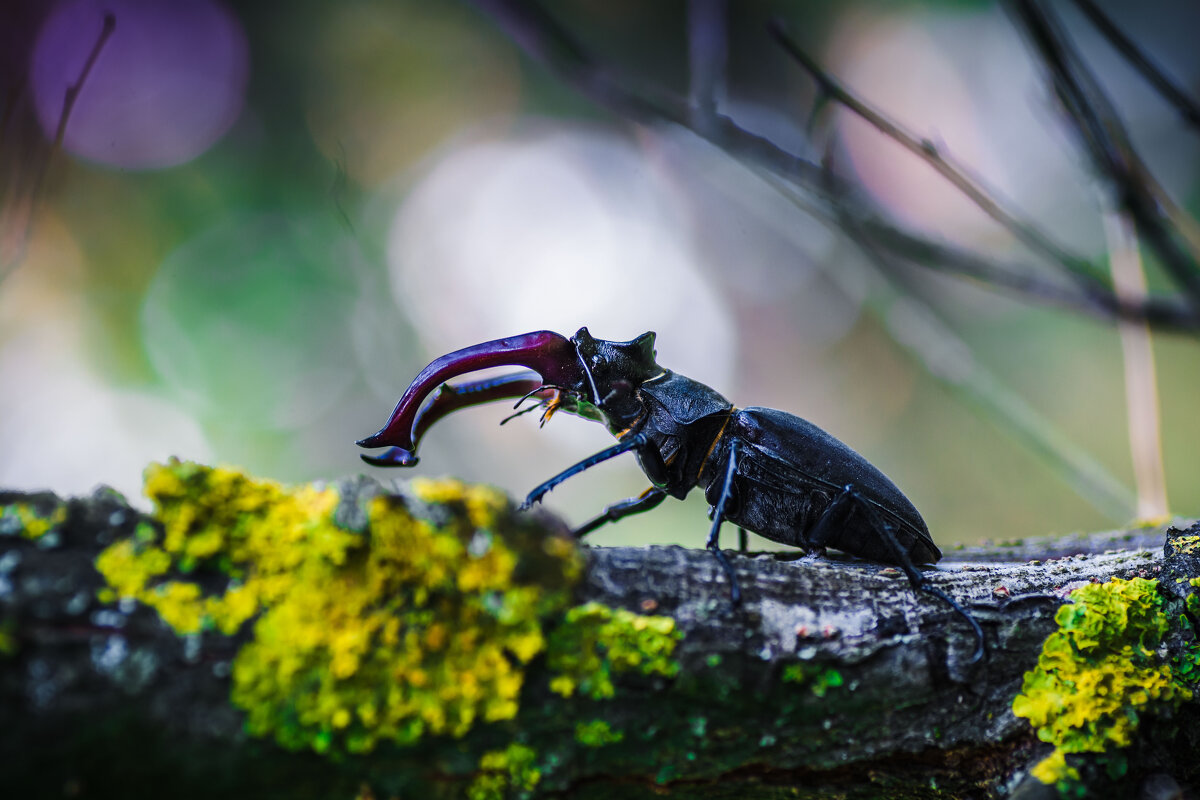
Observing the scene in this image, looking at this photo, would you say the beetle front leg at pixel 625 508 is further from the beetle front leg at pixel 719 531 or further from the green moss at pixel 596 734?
the green moss at pixel 596 734

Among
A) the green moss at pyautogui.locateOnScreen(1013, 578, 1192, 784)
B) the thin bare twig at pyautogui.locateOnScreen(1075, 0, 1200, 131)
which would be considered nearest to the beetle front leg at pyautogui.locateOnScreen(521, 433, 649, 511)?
the green moss at pyautogui.locateOnScreen(1013, 578, 1192, 784)

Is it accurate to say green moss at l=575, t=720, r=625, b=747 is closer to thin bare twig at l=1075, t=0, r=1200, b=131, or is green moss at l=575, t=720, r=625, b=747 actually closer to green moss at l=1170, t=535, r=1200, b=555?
green moss at l=1170, t=535, r=1200, b=555

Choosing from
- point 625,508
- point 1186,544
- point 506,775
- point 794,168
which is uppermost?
point 794,168

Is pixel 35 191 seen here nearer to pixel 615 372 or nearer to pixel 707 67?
pixel 615 372

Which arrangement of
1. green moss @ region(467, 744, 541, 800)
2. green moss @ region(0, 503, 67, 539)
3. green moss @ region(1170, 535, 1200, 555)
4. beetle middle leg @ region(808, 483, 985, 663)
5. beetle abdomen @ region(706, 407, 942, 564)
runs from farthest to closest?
beetle abdomen @ region(706, 407, 942, 564) → green moss @ region(1170, 535, 1200, 555) → beetle middle leg @ region(808, 483, 985, 663) → green moss @ region(467, 744, 541, 800) → green moss @ region(0, 503, 67, 539)

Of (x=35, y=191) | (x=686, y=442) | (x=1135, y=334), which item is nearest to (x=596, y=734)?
(x=686, y=442)

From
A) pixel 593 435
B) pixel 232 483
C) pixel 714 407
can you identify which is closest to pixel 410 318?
pixel 593 435
